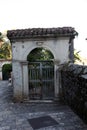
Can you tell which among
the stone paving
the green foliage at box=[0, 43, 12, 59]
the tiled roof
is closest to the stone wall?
the stone paving

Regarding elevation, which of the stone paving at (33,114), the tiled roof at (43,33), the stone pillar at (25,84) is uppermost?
the tiled roof at (43,33)

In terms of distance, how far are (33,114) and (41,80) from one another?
9.48ft

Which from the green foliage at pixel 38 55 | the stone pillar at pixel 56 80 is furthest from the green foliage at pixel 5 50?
the stone pillar at pixel 56 80

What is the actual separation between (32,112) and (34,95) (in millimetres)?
2400

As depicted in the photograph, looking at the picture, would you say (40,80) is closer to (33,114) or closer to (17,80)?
(17,80)

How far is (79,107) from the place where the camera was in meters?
7.24

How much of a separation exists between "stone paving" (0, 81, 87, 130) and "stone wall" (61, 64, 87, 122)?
0.33 m

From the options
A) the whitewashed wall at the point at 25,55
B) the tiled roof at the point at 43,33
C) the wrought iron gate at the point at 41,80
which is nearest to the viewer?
the tiled roof at the point at 43,33

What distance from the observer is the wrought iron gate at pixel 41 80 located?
35.1ft

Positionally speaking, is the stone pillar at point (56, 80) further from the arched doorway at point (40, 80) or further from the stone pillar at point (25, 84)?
the stone pillar at point (25, 84)

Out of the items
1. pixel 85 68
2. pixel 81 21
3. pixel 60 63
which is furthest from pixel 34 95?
pixel 81 21

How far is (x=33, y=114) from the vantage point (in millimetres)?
8055

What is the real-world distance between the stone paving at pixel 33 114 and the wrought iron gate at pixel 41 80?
0.75 meters

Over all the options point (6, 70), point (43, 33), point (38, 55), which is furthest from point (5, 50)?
point (43, 33)
